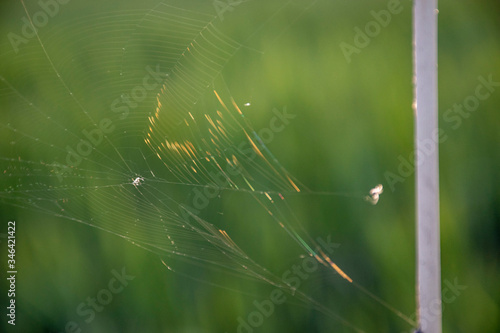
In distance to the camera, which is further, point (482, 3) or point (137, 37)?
point (137, 37)

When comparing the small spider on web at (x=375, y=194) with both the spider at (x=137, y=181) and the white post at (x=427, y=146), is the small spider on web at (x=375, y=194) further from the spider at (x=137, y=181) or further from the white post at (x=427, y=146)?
the spider at (x=137, y=181)

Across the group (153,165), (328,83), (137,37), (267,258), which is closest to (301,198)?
(267,258)

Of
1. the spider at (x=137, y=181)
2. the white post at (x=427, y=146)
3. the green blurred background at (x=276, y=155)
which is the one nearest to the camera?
the white post at (x=427, y=146)

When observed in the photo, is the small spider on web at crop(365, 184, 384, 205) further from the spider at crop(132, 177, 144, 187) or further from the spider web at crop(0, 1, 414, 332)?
the spider at crop(132, 177, 144, 187)

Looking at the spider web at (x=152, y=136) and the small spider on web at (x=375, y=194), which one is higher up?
the spider web at (x=152, y=136)

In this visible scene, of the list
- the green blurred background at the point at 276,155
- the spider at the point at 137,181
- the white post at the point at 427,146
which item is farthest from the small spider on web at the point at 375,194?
the spider at the point at 137,181

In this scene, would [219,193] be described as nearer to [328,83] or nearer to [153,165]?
[153,165]

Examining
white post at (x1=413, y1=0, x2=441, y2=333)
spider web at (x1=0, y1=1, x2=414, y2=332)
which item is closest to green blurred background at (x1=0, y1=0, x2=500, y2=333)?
spider web at (x1=0, y1=1, x2=414, y2=332)
